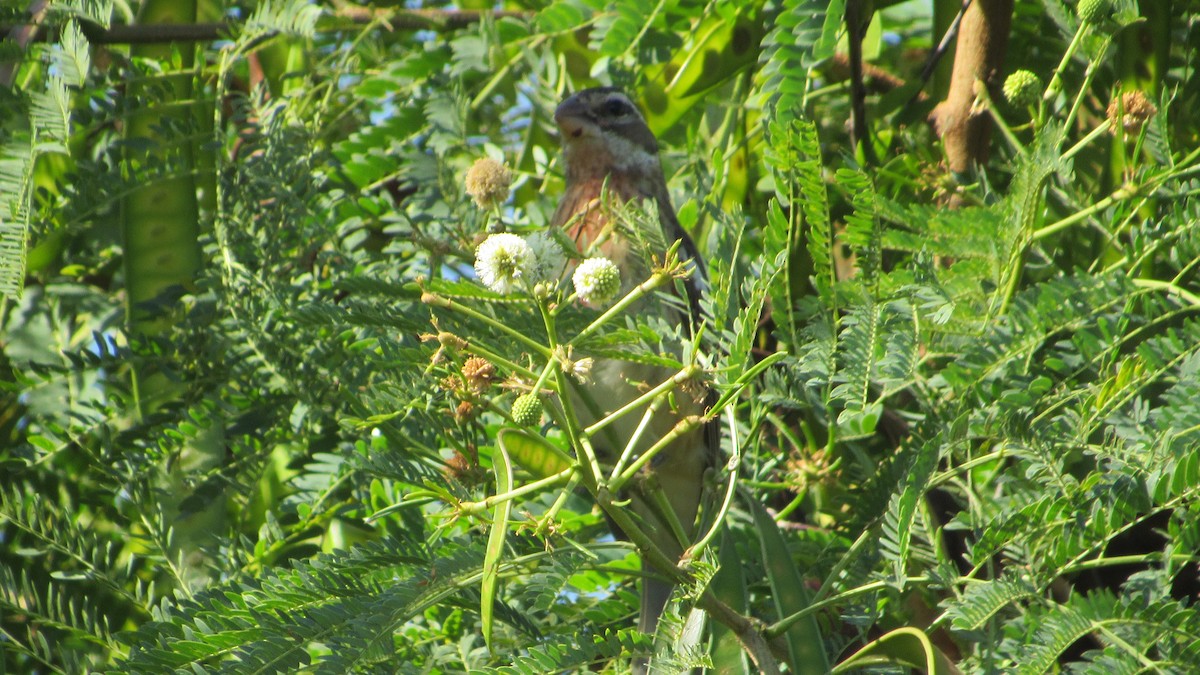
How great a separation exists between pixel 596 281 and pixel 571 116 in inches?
64.7

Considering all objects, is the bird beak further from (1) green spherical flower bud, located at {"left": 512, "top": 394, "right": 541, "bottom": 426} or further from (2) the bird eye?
(1) green spherical flower bud, located at {"left": 512, "top": 394, "right": 541, "bottom": 426}

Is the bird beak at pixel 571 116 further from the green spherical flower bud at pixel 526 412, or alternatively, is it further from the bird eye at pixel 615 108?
the green spherical flower bud at pixel 526 412

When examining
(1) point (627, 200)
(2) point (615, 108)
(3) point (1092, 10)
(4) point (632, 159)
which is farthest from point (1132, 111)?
(4) point (632, 159)

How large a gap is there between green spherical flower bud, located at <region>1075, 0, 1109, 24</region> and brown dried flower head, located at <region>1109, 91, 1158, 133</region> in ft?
0.44

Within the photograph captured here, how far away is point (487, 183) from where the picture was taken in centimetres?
167

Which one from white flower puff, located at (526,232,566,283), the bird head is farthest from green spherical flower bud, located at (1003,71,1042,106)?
white flower puff, located at (526,232,566,283)

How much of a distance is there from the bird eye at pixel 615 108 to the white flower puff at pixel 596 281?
1.65 meters

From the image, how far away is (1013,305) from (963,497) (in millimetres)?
599

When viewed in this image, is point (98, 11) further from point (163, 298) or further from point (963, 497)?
point (963, 497)

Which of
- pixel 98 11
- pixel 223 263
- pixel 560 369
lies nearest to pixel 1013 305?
pixel 560 369

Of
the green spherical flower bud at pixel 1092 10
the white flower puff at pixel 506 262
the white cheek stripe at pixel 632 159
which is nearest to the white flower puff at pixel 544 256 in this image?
the white flower puff at pixel 506 262

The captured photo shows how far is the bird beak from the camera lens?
291cm

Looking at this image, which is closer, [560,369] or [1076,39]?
[560,369]

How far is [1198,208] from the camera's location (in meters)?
1.78
